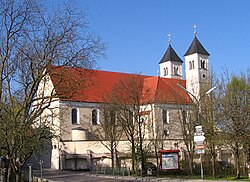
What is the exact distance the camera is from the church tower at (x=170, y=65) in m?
88.6

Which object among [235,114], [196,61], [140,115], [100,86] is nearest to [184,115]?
[140,115]

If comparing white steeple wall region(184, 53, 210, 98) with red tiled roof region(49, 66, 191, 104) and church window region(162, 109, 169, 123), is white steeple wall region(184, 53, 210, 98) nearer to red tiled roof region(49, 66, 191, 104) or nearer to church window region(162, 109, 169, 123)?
red tiled roof region(49, 66, 191, 104)

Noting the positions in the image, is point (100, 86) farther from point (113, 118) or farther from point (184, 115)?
point (184, 115)

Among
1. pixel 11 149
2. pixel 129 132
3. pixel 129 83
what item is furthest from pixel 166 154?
pixel 11 149

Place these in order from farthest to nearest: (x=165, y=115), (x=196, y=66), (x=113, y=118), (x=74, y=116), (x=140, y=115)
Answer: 1. (x=196, y=66)
2. (x=165, y=115)
3. (x=74, y=116)
4. (x=113, y=118)
5. (x=140, y=115)

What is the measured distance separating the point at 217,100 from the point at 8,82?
72.4 ft

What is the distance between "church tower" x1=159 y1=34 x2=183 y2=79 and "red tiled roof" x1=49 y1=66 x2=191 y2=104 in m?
7.75

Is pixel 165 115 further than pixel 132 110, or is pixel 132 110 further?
pixel 165 115

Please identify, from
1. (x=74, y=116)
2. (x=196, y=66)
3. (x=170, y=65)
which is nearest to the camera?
(x=74, y=116)

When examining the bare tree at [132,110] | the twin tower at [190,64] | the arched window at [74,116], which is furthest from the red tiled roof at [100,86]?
the bare tree at [132,110]

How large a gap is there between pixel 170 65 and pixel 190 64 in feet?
23.2

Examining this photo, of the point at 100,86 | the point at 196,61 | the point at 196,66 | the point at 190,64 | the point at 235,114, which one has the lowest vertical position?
the point at 235,114

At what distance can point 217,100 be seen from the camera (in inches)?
1353

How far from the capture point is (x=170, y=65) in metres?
88.7
